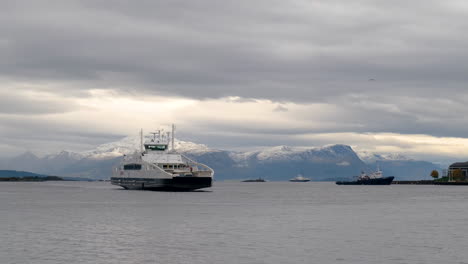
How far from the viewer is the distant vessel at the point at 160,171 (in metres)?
153

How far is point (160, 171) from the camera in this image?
153 metres

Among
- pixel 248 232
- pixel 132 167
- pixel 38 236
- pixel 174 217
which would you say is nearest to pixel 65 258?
pixel 38 236

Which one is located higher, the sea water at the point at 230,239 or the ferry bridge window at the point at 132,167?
the ferry bridge window at the point at 132,167

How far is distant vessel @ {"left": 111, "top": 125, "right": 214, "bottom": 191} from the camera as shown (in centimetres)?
15300

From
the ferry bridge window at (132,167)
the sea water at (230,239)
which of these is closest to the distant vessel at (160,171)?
the ferry bridge window at (132,167)

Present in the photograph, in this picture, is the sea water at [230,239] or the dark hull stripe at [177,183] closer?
the sea water at [230,239]

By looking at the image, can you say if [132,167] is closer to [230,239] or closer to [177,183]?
[177,183]

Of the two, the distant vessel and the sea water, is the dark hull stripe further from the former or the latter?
the sea water

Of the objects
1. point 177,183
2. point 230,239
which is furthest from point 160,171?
point 230,239

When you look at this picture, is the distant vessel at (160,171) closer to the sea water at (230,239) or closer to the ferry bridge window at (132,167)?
the ferry bridge window at (132,167)

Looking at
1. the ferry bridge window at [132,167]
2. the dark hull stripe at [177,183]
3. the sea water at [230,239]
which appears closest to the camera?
the sea water at [230,239]

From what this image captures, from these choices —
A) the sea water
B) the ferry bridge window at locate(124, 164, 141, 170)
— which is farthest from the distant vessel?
the sea water

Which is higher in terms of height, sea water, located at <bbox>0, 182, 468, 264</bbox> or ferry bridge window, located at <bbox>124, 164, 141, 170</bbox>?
ferry bridge window, located at <bbox>124, 164, 141, 170</bbox>

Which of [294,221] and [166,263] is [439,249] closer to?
[166,263]
